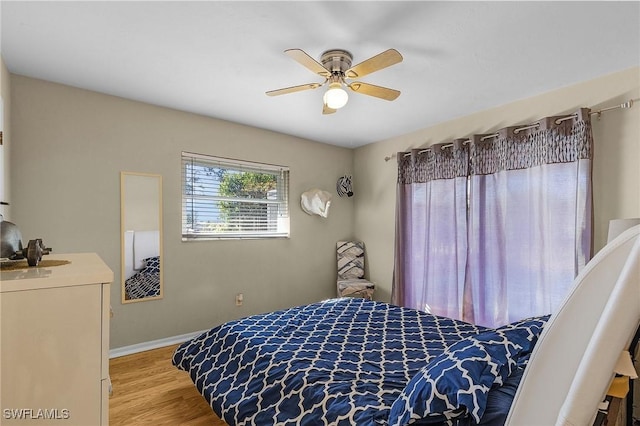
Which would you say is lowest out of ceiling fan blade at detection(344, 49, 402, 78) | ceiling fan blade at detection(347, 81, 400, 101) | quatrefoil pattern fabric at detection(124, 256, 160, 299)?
quatrefoil pattern fabric at detection(124, 256, 160, 299)

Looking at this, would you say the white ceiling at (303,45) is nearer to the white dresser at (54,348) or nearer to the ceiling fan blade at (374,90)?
the ceiling fan blade at (374,90)

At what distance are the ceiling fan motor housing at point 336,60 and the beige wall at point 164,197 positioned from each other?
182cm

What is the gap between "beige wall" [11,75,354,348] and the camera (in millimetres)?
2652

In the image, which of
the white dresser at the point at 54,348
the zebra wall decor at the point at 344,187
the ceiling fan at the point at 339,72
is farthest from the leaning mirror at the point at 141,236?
the zebra wall decor at the point at 344,187

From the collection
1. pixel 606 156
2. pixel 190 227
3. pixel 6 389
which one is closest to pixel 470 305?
pixel 606 156

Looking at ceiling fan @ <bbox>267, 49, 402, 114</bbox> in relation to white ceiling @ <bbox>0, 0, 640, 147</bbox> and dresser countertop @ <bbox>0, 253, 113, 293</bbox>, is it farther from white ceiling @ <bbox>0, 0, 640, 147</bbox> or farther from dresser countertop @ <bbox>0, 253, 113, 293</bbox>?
dresser countertop @ <bbox>0, 253, 113, 293</bbox>

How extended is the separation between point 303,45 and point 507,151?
84.4 inches

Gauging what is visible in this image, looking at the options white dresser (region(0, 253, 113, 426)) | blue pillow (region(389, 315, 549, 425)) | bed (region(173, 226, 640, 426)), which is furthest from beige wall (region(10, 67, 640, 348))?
white dresser (region(0, 253, 113, 426))

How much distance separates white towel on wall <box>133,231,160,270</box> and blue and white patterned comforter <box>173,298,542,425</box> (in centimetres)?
113

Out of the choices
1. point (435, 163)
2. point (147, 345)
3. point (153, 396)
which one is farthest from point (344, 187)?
point (153, 396)

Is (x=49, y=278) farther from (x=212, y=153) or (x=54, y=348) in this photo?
(x=212, y=153)

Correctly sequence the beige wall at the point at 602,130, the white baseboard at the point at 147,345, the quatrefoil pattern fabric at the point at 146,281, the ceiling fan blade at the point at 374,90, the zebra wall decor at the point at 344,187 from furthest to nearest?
A: the zebra wall decor at the point at 344,187 → the quatrefoil pattern fabric at the point at 146,281 → the white baseboard at the point at 147,345 → the beige wall at the point at 602,130 → the ceiling fan blade at the point at 374,90

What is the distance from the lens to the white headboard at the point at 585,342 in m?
0.63

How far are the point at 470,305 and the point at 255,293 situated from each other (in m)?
2.34
